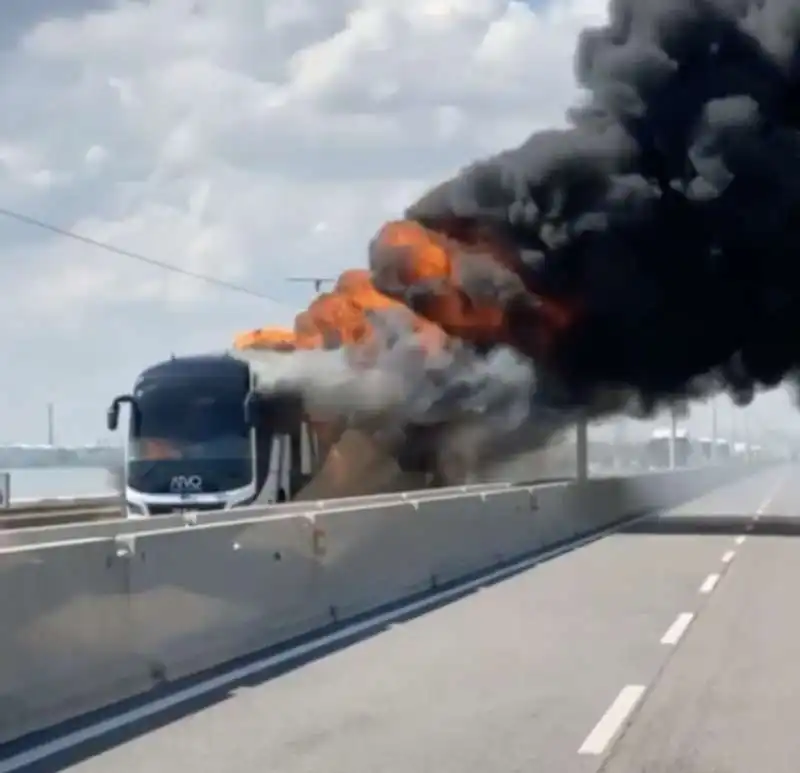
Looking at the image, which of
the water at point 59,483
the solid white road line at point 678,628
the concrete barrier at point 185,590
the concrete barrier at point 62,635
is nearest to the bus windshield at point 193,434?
the concrete barrier at point 185,590

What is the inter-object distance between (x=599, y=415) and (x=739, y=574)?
906 inches

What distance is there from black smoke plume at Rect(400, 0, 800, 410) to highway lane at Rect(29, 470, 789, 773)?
1999 centimetres

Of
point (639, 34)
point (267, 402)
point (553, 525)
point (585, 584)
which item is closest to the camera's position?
point (585, 584)

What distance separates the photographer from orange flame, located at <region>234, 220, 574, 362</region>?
128ft

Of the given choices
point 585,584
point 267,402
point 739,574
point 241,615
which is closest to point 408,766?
point 241,615

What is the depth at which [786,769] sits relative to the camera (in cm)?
771

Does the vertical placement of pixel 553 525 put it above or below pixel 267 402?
below

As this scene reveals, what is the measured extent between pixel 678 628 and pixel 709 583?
518cm

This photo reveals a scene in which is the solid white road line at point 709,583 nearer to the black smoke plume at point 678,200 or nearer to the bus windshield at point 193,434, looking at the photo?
the bus windshield at point 193,434

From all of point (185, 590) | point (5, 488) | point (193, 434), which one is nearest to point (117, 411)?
→ point (193, 434)

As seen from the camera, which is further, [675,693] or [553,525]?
[553,525]

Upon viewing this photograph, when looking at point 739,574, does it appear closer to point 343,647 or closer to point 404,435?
point 343,647

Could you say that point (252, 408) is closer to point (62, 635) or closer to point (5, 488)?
point (5, 488)

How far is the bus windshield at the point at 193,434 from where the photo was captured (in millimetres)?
29125
